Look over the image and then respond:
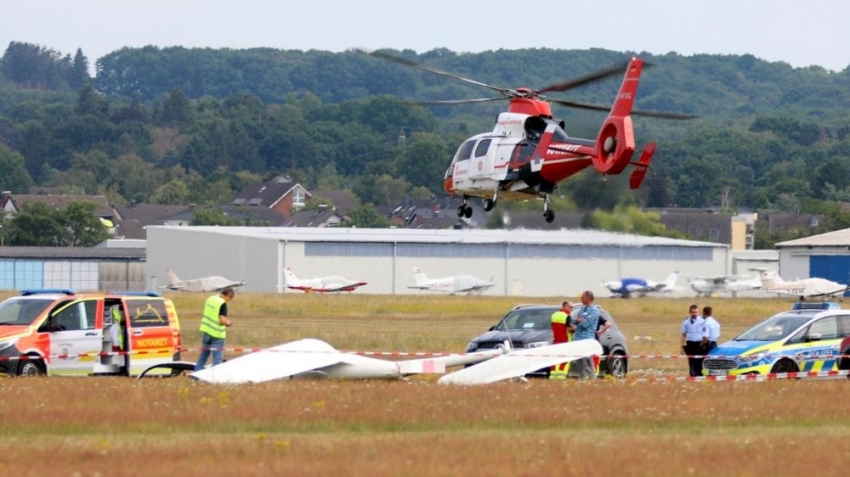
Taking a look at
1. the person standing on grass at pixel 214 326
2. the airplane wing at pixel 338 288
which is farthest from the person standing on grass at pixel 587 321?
the airplane wing at pixel 338 288

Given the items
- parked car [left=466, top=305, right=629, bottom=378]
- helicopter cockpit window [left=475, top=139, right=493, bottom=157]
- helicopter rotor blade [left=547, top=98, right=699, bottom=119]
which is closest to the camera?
parked car [left=466, top=305, right=629, bottom=378]

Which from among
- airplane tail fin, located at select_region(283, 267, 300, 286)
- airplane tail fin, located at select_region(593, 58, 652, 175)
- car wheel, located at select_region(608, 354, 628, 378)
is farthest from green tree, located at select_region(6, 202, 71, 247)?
car wheel, located at select_region(608, 354, 628, 378)

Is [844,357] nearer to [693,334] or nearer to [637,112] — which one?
[693,334]

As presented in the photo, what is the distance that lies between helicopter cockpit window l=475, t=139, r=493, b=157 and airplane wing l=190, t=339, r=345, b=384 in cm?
1307

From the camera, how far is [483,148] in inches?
1362

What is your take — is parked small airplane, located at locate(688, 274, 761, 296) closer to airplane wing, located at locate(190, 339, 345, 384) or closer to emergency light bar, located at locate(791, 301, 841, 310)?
emergency light bar, located at locate(791, 301, 841, 310)

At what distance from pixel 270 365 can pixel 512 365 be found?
3.40 m

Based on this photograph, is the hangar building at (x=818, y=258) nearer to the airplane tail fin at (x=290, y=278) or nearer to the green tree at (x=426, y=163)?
the airplane tail fin at (x=290, y=278)

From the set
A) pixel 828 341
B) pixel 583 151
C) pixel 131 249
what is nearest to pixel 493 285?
pixel 131 249

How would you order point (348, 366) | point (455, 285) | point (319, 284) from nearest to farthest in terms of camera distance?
1. point (348, 366)
2. point (319, 284)
3. point (455, 285)

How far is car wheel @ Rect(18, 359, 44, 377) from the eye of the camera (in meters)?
23.0

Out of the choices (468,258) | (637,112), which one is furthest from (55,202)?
(637,112)

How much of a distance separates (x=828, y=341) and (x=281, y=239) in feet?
201

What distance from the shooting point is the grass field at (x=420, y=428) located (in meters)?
13.6
